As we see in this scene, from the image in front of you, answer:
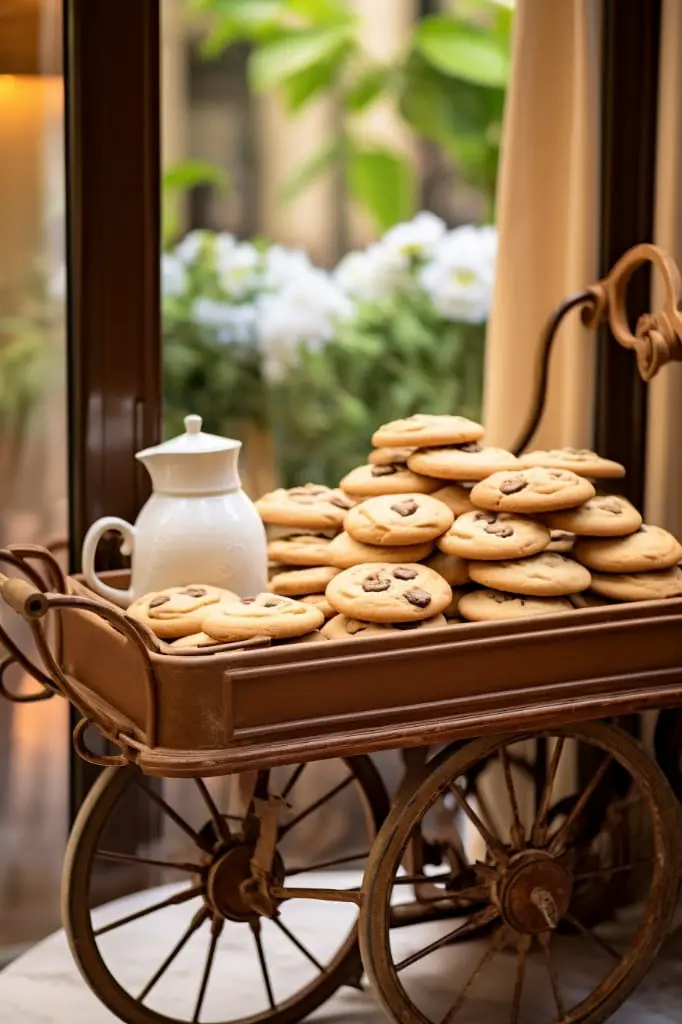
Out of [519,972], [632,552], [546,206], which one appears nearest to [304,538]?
[632,552]

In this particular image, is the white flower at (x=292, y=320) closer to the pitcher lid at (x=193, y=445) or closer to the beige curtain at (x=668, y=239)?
the pitcher lid at (x=193, y=445)

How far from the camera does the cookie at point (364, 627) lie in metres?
1.75

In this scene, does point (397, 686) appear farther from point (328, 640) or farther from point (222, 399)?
point (222, 399)

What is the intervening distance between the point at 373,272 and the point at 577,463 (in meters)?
0.67

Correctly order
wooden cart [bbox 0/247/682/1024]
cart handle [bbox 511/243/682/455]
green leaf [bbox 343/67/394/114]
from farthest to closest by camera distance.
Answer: green leaf [bbox 343/67/394/114]
cart handle [bbox 511/243/682/455]
wooden cart [bbox 0/247/682/1024]

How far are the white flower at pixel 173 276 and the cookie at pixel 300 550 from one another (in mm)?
547

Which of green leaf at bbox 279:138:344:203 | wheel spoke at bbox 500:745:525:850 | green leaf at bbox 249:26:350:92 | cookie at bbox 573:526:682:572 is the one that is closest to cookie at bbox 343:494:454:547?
cookie at bbox 573:526:682:572

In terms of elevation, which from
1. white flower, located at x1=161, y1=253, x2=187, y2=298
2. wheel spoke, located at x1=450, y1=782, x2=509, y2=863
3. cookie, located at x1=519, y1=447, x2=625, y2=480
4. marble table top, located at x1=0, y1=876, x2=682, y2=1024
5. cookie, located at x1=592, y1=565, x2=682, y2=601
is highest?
white flower, located at x1=161, y1=253, x2=187, y2=298

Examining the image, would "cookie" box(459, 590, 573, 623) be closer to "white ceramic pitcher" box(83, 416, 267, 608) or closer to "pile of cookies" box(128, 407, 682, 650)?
"pile of cookies" box(128, 407, 682, 650)

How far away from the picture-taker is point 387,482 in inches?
78.2

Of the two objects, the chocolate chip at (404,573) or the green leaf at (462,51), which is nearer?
the chocolate chip at (404,573)

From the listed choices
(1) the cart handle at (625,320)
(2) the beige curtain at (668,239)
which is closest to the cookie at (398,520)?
(1) the cart handle at (625,320)

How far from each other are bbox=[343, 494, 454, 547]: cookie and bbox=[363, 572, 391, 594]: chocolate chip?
0.21 ft

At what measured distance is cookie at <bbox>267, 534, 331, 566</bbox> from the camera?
6.49 ft
